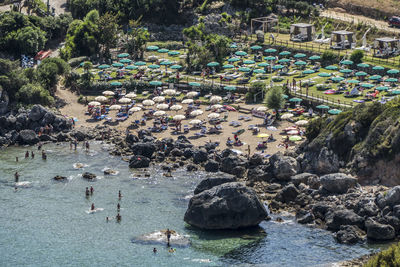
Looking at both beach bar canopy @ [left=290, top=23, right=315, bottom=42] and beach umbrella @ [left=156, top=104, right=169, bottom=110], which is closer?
beach umbrella @ [left=156, top=104, right=169, bottom=110]

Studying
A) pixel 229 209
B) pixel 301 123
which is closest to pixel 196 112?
pixel 301 123

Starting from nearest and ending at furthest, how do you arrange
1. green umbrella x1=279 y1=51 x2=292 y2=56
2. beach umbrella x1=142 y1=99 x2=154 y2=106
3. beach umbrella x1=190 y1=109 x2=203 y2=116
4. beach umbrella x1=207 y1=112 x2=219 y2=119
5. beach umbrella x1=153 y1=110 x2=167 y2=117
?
beach umbrella x1=207 y1=112 x2=219 y2=119 → beach umbrella x1=190 y1=109 x2=203 y2=116 → beach umbrella x1=153 y1=110 x2=167 y2=117 → beach umbrella x1=142 y1=99 x2=154 y2=106 → green umbrella x1=279 y1=51 x2=292 y2=56

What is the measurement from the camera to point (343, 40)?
136 metres

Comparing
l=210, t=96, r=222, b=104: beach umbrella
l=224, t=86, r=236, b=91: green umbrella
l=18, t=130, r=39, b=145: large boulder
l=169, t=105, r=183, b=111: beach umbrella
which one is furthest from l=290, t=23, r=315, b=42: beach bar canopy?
l=18, t=130, r=39, b=145: large boulder

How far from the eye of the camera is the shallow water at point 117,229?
262 feet

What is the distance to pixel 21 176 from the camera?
102 meters

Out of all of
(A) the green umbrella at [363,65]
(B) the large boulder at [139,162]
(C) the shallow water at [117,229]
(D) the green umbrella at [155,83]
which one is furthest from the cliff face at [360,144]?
(D) the green umbrella at [155,83]

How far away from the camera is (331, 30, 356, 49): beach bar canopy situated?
447 feet

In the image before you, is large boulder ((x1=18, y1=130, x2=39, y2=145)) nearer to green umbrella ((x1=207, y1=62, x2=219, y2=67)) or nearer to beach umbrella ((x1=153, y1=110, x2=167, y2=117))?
beach umbrella ((x1=153, y1=110, x2=167, y2=117))

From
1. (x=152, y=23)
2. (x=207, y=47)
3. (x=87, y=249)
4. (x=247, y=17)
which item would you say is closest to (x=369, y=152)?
(x=87, y=249)

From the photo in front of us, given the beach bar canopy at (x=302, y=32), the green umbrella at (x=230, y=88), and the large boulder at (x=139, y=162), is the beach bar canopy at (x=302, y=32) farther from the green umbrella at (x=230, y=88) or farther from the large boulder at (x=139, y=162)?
the large boulder at (x=139, y=162)

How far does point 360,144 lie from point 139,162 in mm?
27995

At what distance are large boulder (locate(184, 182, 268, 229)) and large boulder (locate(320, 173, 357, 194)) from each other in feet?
28.8

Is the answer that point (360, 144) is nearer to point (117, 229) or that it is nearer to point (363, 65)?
point (117, 229)
